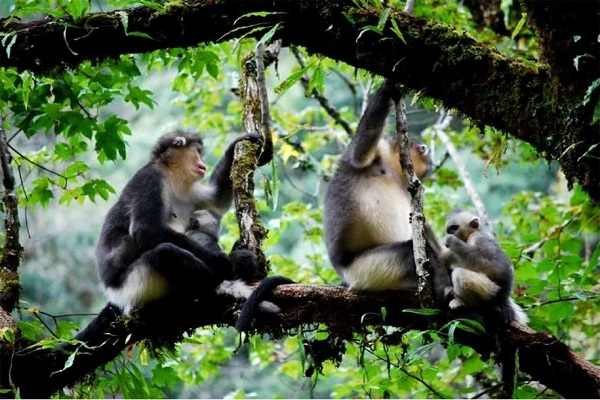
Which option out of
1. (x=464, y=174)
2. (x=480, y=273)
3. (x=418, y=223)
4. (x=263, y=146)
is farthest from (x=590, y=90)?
(x=464, y=174)

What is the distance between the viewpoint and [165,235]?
5.21 metres

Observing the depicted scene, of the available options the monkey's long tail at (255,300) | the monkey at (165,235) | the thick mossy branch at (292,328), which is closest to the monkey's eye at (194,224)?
the monkey at (165,235)

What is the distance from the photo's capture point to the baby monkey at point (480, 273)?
13.8 feet

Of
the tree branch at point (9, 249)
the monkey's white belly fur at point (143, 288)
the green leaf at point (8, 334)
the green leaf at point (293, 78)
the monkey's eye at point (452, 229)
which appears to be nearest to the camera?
the green leaf at point (293, 78)

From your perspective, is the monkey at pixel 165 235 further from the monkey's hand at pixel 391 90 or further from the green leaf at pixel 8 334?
the monkey's hand at pixel 391 90

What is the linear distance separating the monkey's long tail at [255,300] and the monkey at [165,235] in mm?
420

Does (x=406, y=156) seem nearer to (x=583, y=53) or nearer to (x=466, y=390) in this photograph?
(x=583, y=53)

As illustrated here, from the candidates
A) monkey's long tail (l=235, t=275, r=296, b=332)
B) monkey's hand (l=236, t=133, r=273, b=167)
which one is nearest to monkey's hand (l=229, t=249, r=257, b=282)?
monkey's long tail (l=235, t=275, r=296, b=332)

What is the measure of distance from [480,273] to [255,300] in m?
1.31

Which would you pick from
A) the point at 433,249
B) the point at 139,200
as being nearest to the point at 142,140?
the point at 139,200

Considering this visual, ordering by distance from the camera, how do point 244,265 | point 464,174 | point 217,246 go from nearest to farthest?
point 244,265 < point 217,246 < point 464,174

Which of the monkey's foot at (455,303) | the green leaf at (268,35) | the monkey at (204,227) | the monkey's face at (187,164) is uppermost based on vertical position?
the green leaf at (268,35)

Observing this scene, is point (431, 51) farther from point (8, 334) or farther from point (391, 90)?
point (8, 334)

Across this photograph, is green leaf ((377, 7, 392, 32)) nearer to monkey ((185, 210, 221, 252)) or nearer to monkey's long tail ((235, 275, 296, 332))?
monkey's long tail ((235, 275, 296, 332))
